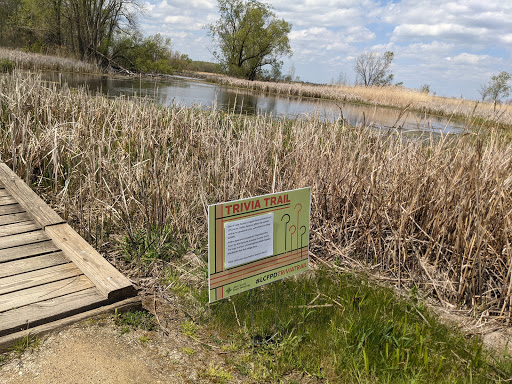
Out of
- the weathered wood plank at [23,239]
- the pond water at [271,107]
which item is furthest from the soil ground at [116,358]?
A: the pond water at [271,107]

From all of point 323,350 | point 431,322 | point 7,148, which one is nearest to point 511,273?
point 431,322

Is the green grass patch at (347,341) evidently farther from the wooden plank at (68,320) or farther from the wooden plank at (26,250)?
the wooden plank at (26,250)

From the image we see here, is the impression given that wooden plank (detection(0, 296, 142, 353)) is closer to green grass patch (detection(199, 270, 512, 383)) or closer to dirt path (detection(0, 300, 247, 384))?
dirt path (detection(0, 300, 247, 384))

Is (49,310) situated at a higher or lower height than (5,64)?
lower

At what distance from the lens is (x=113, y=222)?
3.23 m

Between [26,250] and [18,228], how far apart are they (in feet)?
1.20

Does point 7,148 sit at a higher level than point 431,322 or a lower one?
higher

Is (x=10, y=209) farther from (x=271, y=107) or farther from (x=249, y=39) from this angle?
(x=249, y=39)

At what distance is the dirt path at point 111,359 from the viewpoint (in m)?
1.76

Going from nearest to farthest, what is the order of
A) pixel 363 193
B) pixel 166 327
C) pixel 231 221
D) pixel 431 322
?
pixel 231 221
pixel 166 327
pixel 431 322
pixel 363 193

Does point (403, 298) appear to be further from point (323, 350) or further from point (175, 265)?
point (175, 265)

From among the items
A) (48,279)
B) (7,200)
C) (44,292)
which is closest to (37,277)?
(48,279)

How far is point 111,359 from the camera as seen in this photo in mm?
1887

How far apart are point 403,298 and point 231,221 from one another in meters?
1.58
